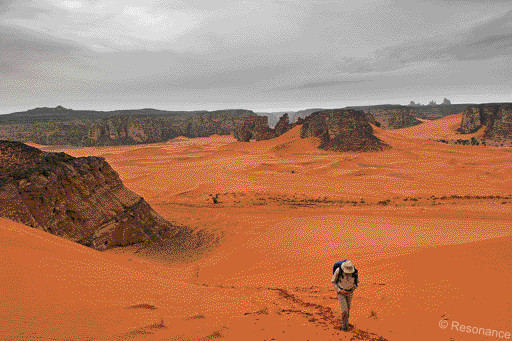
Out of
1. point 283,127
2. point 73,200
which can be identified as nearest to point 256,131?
point 283,127

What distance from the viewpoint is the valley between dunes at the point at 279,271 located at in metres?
3.75

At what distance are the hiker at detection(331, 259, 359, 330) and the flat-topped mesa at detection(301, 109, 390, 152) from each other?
→ 35.6 metres

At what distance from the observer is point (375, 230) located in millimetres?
10859

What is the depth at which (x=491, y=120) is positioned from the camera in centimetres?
4953

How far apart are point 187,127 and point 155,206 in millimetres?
74389

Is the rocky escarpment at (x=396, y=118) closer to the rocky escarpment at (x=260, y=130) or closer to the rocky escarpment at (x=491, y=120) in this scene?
the rocky escarpment at (x=491, y=120)

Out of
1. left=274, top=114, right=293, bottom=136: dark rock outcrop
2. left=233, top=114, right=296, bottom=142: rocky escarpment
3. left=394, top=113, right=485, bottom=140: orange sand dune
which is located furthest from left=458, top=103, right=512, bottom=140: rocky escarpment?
left=274, top=114, right=293, bottom=136: dark rock outcrop

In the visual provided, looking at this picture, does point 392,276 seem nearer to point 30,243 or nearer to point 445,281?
point 445,281

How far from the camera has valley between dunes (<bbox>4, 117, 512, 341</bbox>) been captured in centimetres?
375

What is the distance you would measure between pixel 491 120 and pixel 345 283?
60.7 metres

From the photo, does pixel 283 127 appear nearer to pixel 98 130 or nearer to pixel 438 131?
pixel 438 131

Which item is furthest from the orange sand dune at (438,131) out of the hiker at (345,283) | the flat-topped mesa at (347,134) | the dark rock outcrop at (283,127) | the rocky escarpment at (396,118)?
the hiker at (345,283)

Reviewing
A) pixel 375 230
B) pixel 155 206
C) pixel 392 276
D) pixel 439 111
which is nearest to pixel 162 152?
pixel 155 206

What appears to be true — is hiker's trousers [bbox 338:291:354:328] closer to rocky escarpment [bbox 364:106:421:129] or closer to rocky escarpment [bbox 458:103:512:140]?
rocky escarpment [bbox 458:103:512:140]
